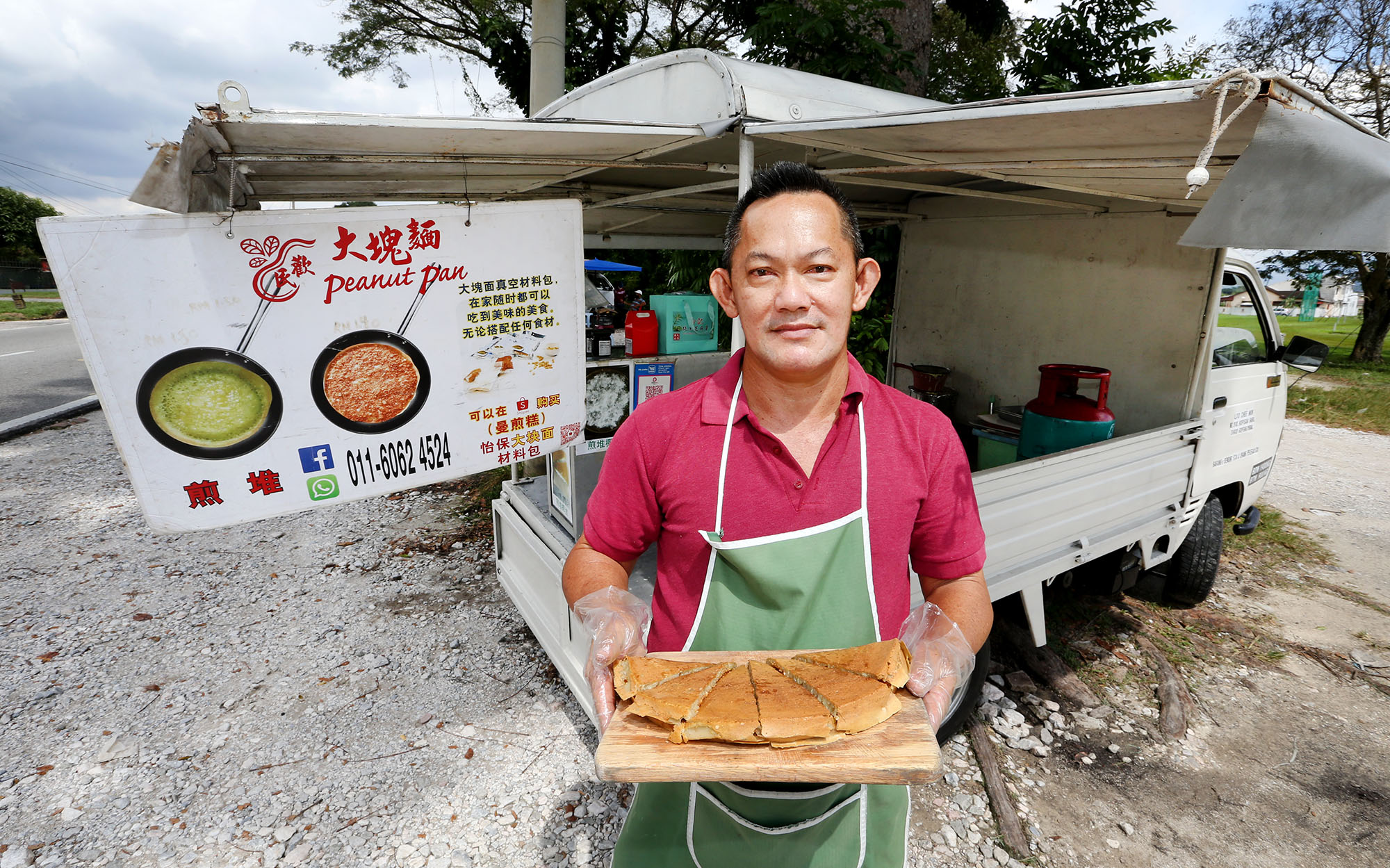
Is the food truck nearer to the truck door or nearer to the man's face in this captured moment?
the truck door

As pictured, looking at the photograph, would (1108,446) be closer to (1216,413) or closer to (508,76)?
(1216,413)

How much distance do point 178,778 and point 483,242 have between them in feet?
9.67

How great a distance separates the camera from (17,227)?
37875 mm

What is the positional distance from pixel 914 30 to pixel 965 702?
26.1 ft

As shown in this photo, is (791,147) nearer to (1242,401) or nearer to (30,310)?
(1242,401)

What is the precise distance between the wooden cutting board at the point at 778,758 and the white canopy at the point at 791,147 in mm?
1202

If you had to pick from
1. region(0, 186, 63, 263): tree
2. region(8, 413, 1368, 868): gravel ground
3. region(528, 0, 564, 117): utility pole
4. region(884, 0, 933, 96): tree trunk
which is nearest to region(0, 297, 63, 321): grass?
region(0, 186, 63, 263): tree

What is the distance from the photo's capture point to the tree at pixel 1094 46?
7098 mm

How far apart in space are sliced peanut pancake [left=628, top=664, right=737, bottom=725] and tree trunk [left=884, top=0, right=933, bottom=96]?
834cm

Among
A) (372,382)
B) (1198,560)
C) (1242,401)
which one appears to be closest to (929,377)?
(1242,401)

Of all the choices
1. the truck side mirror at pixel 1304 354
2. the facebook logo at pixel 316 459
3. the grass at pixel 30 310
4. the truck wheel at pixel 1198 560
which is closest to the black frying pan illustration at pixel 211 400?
the facebook logo at pixel 316 459

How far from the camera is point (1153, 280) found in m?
4.22

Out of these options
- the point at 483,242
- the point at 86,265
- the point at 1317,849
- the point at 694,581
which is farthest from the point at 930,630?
the point at 1317,849

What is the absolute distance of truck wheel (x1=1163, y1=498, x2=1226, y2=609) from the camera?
4.39m
